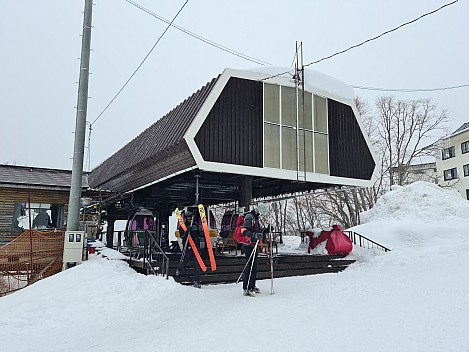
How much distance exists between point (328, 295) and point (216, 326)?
2675mm

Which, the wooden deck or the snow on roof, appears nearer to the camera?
the wooden deck

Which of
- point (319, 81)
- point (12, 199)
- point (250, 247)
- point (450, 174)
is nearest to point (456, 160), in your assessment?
point (450, 174)

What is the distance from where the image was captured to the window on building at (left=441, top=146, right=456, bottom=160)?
4072 centimetres

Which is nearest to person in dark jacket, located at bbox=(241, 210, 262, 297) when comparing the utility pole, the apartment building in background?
the utility pole

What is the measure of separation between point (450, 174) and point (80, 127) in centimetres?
4062

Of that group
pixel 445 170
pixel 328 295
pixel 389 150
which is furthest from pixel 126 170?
pixel 445 170

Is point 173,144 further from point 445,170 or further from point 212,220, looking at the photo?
point 445,170

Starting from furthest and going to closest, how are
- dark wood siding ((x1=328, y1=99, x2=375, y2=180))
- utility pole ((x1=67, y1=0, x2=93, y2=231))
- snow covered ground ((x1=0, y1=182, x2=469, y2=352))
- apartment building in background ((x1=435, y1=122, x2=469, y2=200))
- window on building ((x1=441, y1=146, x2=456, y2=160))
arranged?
window on building ((x1=441, y1=146, x2=456, y2=160))
apartment building in background ((x1=435, y1=122, x2=469, y2=200))
dark wood siding ((x1=328, y1=99, x2=375, y2=180))
utility pole ((x1=67, y1=0, x2=93, y2=231))
snow covered ground ((x1=0, y1=182, x2=469, y2=352))

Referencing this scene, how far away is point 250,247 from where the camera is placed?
811 centimetres

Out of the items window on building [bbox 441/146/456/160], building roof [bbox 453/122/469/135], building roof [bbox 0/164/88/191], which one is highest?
building roof [bbox 453/122/469/135]

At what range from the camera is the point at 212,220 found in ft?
52.4

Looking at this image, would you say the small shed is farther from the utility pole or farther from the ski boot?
the ski boot

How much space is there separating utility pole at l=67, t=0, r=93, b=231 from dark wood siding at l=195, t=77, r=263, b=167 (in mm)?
3407

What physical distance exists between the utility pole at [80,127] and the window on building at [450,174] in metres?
39.4
